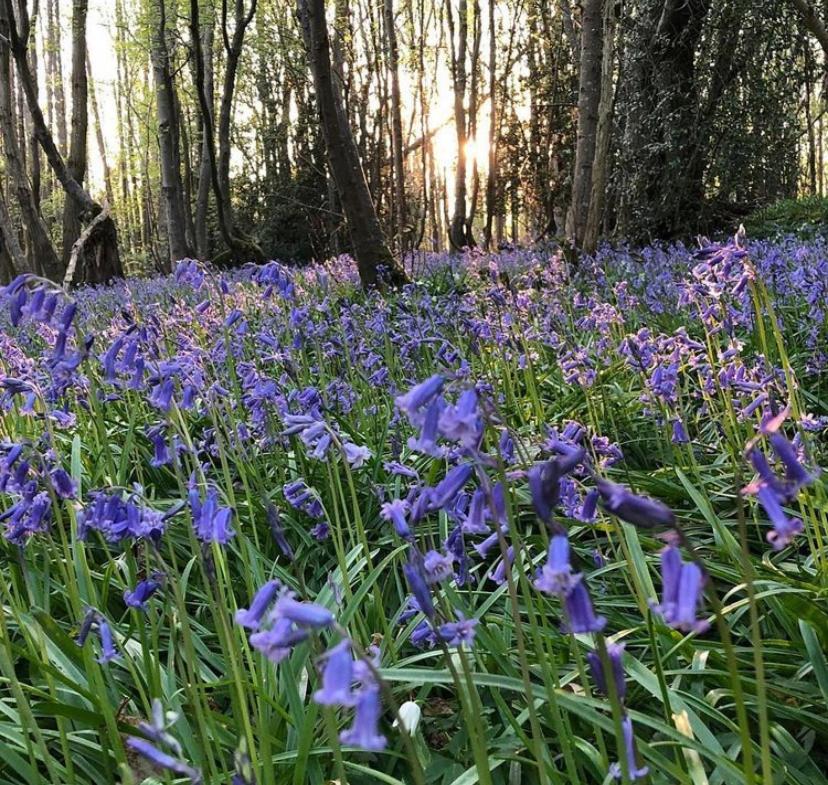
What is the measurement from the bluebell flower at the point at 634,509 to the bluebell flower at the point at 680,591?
4cm

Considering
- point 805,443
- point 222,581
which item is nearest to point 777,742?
point 805,443

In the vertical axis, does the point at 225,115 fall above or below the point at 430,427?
above

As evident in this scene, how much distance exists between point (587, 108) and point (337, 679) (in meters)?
9.78

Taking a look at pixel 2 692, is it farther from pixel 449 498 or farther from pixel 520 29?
pixel 520 29

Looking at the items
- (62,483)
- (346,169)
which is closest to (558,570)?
(62,483)

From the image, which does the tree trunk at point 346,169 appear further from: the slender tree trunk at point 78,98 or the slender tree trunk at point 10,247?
the slender tree trunk at point 10,247

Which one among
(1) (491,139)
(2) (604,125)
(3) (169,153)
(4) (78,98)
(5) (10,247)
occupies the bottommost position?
(5) (10,247)

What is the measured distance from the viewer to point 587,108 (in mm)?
9688

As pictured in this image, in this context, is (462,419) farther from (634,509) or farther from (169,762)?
(169,762)

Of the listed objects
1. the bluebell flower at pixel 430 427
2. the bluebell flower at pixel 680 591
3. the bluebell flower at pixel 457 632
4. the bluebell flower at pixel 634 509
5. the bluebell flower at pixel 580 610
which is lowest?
the bluebell flower at pixel 457 632

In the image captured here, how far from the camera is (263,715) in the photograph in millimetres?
1989

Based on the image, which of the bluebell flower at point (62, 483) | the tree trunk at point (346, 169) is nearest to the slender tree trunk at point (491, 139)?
the tree trunk at point (346, 169)

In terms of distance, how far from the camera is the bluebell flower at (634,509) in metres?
0.96

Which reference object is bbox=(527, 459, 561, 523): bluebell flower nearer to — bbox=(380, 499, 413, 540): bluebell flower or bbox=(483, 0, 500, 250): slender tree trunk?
bbox=(380, 499, 413, 540): bluebell flower
